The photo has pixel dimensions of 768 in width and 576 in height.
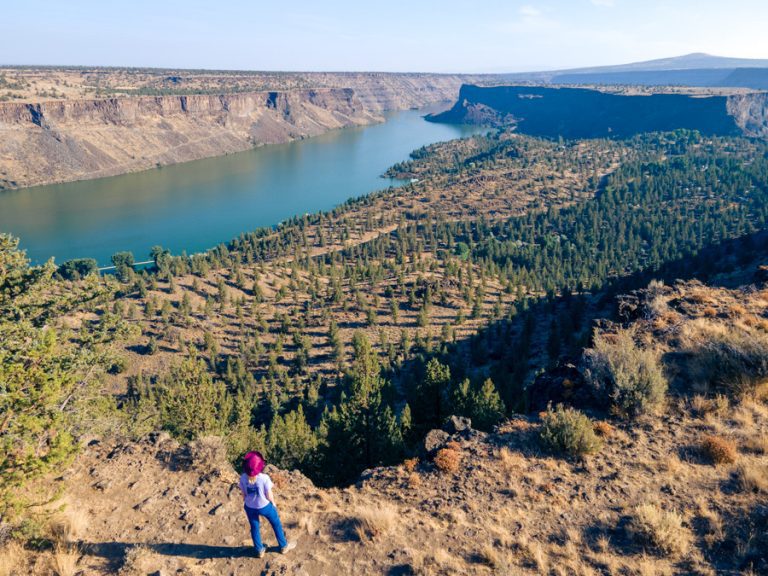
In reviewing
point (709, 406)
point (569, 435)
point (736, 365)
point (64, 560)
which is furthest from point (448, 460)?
point (736, 365)

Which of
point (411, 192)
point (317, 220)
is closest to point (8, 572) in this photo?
point (317, 220)

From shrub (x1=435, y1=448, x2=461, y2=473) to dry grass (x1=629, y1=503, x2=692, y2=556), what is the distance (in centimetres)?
501

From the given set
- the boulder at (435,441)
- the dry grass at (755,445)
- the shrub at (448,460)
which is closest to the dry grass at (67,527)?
the shrub at (448,460)

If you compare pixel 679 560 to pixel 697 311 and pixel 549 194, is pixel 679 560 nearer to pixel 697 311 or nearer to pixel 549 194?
pixel 697 311

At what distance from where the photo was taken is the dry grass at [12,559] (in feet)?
32.3

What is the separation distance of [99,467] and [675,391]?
64.1ft

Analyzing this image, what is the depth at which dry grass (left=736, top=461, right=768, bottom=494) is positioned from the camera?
1156cm

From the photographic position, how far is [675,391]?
16594 millimetres

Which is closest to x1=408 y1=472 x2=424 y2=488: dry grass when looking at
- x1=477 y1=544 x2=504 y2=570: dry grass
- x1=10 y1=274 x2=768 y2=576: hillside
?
x1=10 y1=274 x2=768 y2=576: hillside

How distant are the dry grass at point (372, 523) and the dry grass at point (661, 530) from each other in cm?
570

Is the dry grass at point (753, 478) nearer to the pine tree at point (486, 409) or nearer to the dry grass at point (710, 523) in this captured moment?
Answer: the dry grass at point (710, 523)

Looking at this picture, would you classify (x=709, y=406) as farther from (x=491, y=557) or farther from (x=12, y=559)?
(x=12, y=559)

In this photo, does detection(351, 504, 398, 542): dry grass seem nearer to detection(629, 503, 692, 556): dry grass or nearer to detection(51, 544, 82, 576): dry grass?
detection(629, 503, 692, 556): dry grass

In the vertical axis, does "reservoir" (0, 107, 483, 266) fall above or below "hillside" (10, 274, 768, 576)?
below
